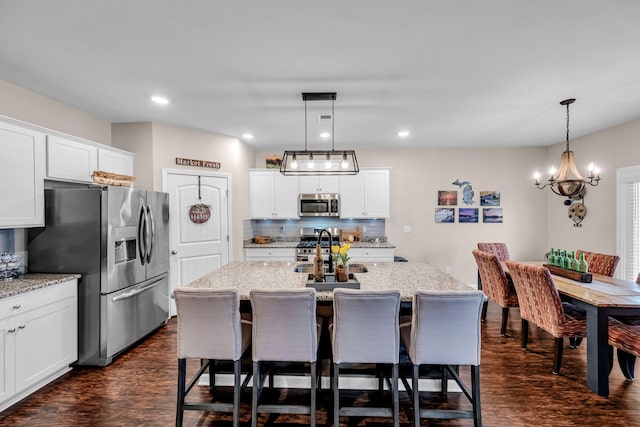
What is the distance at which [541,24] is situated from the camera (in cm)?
198

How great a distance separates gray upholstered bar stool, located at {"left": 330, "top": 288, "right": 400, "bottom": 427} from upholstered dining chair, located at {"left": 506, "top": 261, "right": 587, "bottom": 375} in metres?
1.70

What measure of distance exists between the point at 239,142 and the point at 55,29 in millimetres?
3028

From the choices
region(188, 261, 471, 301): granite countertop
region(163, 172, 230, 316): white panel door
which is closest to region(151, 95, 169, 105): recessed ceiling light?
region(163, 172, 230, 316): white panel door

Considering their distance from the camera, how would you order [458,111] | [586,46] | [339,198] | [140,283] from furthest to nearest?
[339,198] < [458,111] < [140,283] < [586,46]

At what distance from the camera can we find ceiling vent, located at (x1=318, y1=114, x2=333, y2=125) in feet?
12.3

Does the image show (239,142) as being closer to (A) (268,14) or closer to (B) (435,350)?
(A) (268,14)

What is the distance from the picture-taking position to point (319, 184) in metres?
5.52

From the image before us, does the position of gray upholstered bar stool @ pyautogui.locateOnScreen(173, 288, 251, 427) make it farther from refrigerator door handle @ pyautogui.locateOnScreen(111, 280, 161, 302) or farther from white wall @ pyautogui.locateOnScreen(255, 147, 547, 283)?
white wall @ pyautogui.locateOnScreen(255, 147, 547, 283)

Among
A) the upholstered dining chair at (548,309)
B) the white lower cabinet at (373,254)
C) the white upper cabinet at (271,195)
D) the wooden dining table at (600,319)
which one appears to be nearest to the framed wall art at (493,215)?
the white lower cabinet at (373,254)

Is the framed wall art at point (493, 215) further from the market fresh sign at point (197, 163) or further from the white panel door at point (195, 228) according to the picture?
the market fresh sign at point (197, 163)

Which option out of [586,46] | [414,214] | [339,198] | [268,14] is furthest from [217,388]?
[414,214]

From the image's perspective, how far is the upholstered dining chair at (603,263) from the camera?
356 cm

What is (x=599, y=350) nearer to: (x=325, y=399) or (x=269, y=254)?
(x=325, y=399)

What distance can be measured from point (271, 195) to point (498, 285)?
144 inches
